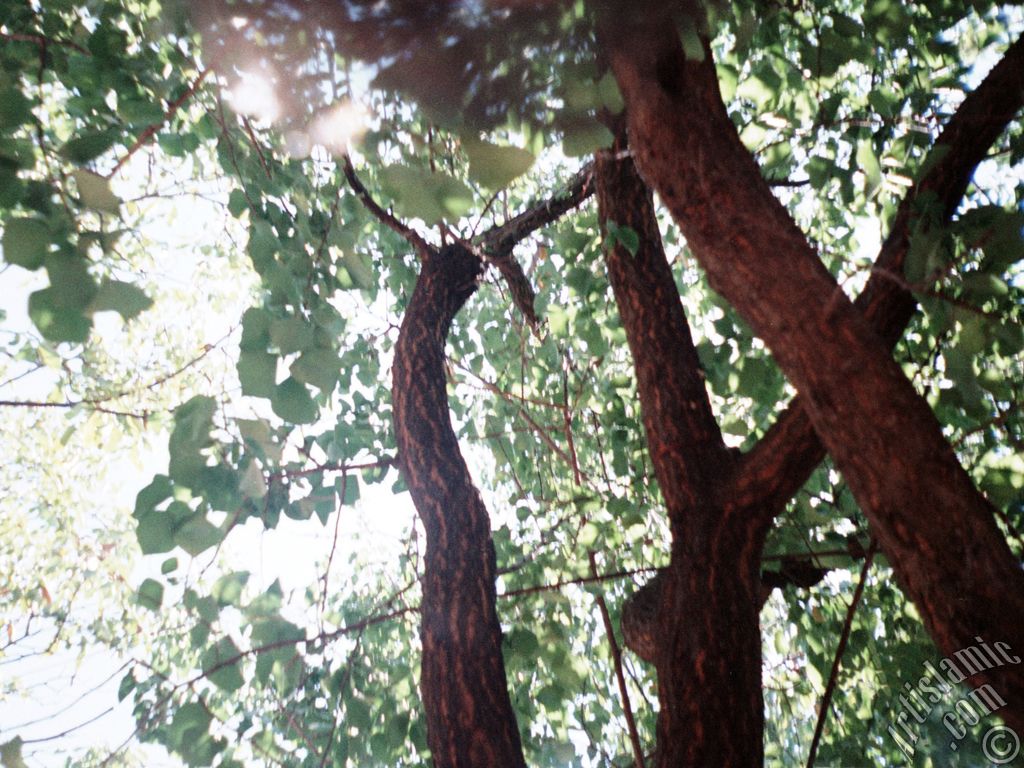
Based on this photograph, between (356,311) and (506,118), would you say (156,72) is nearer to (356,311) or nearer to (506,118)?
(506,118)

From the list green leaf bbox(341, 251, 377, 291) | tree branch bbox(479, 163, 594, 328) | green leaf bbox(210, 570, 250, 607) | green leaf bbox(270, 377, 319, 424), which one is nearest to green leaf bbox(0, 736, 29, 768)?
green leaf bbox(210, 570, 250, 607)

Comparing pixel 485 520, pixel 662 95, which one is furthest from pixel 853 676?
pixel 662 95

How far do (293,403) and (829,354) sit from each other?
0.82 m

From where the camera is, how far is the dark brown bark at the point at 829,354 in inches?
36.6

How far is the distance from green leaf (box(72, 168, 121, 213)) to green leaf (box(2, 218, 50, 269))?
73mm

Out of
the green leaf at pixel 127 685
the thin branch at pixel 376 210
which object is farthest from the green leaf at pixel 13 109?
the green leaf at pixel 127 685

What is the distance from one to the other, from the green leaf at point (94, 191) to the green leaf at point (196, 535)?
0.51 meters

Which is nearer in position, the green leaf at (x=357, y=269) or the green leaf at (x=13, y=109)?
the green leaf at (x=13, y=109)

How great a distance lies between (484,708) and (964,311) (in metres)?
1.40

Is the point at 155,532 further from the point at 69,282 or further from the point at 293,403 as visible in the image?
the point at 69,282

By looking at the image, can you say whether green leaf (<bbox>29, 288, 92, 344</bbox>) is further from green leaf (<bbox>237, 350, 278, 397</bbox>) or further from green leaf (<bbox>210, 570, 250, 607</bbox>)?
green leaf (<bbox>210, 570, 250, 607</bbox>)

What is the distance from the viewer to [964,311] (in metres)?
1.26

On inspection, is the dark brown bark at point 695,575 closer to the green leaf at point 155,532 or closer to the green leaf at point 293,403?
the green leaf at point 293,403

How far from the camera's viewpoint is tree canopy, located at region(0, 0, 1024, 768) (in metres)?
1.05
